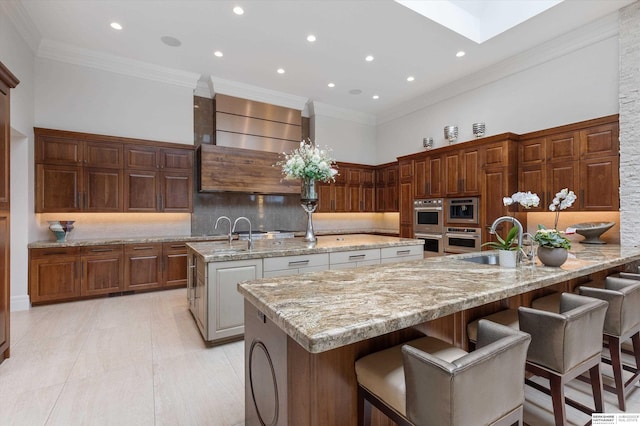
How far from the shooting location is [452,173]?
5242 millimetres

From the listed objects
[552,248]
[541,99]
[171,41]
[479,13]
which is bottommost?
[552,248]

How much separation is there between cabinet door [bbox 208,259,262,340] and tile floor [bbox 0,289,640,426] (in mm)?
176

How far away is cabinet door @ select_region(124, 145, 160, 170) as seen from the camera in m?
4.75

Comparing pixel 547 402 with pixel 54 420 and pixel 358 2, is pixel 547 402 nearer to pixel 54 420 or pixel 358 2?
pixel 54 420

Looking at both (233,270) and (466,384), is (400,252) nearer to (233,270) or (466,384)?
(233,270)

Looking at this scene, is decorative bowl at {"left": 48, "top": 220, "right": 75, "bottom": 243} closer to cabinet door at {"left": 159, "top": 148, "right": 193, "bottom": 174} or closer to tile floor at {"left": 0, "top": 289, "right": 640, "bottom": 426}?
tile floor at {"left": 0, "top": 289, "right": 640, "bottom": 426}

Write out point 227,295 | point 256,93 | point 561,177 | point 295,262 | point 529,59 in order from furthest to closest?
point 256,93 → point 529,59 → point 561,177 → point 295,262 → point 227,295

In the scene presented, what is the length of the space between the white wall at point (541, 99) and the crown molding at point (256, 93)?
9.20 ft

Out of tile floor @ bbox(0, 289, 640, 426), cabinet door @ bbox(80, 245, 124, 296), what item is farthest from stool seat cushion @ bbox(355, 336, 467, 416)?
cabinet door @ bbox(80, 245, 124, 296)

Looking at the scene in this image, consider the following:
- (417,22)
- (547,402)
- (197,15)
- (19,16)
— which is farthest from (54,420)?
(417,22)

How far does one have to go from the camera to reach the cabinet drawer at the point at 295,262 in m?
2.99

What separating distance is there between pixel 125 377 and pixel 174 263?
2735 millimetres

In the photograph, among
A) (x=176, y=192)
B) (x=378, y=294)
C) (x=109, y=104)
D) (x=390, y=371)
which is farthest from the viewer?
(x=176, y=192)

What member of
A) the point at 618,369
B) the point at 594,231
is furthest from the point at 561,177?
the point at 618,369
